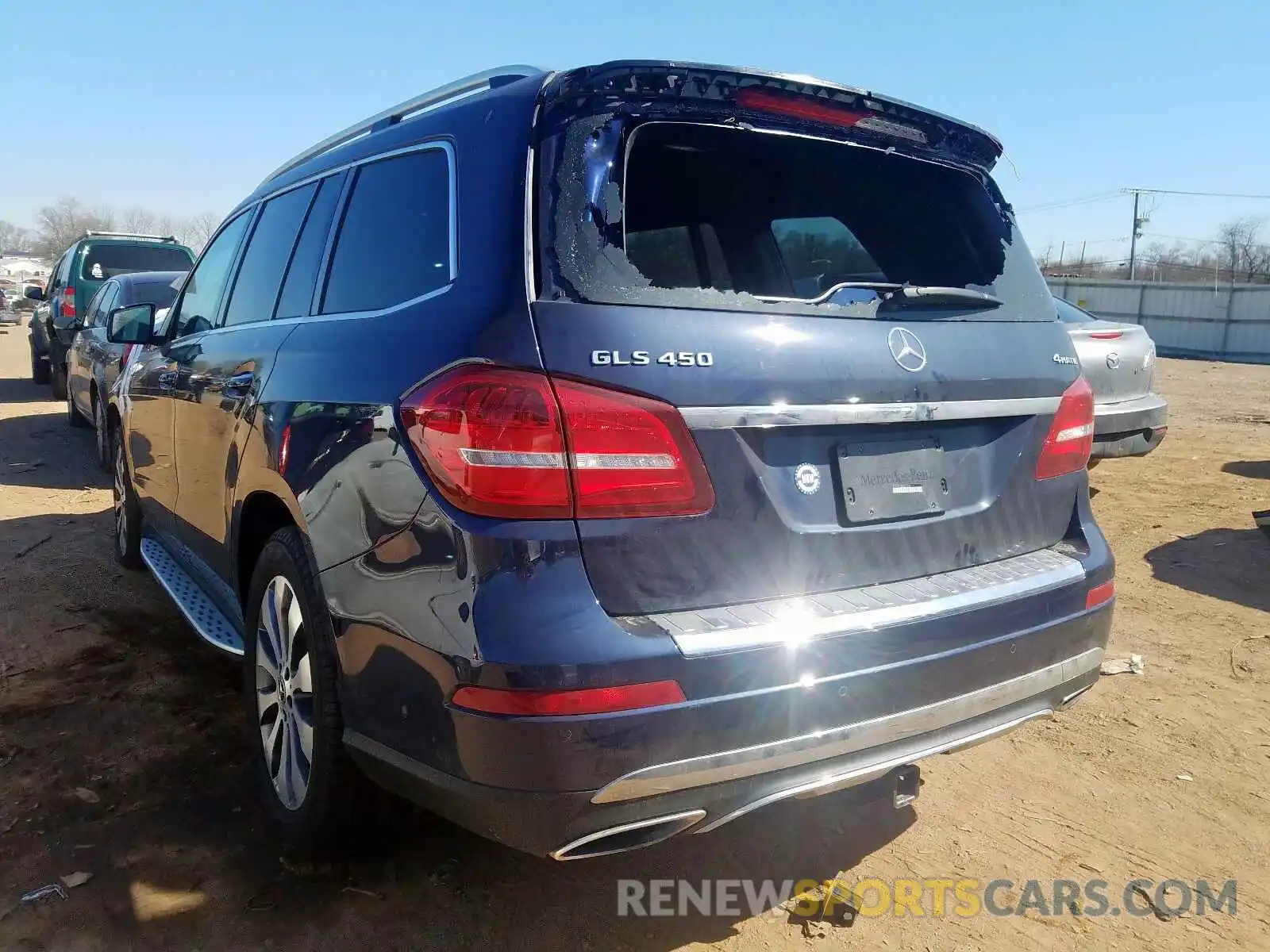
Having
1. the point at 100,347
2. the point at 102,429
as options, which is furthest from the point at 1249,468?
the point at 100,347

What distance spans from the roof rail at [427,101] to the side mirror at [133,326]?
1.37m

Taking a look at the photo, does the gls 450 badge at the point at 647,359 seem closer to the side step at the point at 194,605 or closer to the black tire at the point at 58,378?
the side step at the point at 194,605

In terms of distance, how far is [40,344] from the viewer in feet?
45.2

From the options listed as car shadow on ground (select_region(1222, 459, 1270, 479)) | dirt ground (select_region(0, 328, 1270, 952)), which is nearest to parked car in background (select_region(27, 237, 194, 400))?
dirt ground (select_region(0, 328, 1270, 952))

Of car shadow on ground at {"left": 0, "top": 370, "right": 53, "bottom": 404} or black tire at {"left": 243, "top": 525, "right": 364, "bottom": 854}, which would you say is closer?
black tire at {"left": 243, "top": 525, "right": 364, "bottom": 854}

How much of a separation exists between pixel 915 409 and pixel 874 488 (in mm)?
213

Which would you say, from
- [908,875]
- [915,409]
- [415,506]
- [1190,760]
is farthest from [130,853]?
[1190,760]

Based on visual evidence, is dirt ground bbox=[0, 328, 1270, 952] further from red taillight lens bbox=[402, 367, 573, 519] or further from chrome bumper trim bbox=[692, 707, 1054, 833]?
red taillight lens bbox=[402, 367, 573, 519]

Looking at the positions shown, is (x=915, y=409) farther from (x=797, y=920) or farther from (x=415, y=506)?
(x=797, y=920)

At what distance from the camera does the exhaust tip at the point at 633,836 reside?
1.90m

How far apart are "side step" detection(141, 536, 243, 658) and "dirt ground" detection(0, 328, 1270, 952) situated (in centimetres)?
37

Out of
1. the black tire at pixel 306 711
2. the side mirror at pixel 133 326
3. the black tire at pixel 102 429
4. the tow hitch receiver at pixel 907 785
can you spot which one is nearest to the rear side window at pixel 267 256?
the side mirror at pixel 133 326

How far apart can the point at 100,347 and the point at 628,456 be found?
7128 millimetres

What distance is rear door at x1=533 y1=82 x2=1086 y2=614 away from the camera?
195 centimetres
